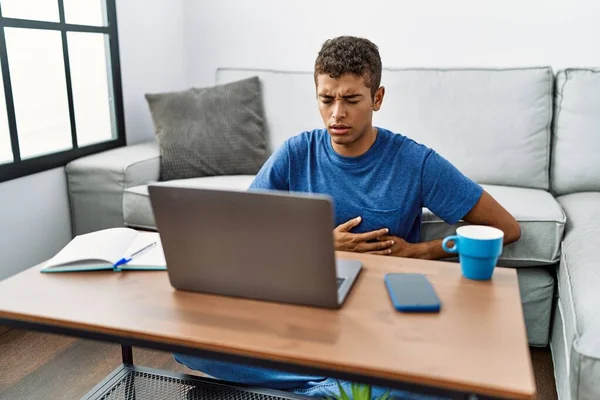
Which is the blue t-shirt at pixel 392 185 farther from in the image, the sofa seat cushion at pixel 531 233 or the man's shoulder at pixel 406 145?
the sofa seat cushion at pixel 531 233

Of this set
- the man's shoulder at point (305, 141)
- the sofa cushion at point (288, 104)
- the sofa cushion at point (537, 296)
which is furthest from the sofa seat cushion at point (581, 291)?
the sofa cushion at point (288, 104)

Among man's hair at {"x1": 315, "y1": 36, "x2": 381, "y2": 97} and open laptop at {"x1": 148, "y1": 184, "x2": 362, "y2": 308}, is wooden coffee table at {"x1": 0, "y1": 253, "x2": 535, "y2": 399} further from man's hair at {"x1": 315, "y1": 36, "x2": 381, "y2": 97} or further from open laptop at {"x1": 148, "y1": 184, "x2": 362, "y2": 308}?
man's hair at {"x1": 315, "y1": 36, "x2": 381, "y2": 97}

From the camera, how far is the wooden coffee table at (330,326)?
2.58 feet

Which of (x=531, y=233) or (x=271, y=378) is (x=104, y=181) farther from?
(x=531, y=233)

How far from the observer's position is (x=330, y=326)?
904 millimetres

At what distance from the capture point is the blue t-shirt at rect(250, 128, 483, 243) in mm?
1442

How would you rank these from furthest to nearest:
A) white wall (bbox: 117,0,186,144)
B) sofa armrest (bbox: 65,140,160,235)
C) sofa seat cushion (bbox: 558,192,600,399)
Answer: white wall (bbox: 117,0,186,144) → sofa armrest (bbox: 65,140,160,235) → sofa seat cushion (bbox: 558,192,600,399)

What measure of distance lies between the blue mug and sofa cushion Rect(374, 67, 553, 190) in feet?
4.22

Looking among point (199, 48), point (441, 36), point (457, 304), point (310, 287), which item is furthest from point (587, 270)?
point (199, 48)

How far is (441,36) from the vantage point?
268 centimetres

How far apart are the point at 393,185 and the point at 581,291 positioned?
0.53m

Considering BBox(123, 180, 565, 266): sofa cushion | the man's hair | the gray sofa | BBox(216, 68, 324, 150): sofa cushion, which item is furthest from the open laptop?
BBox(216, 68, 324, 150): sofa cushion

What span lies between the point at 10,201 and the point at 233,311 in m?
1.61

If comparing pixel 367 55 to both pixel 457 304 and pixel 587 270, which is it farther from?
pixel 587 270
